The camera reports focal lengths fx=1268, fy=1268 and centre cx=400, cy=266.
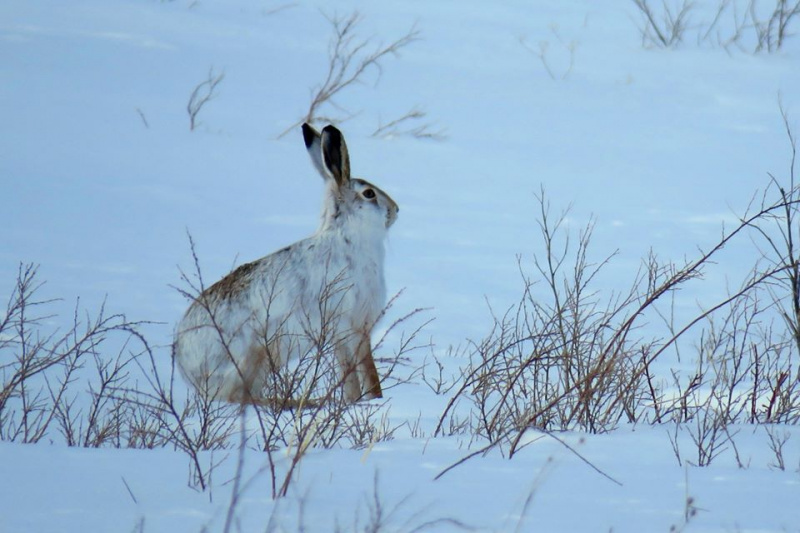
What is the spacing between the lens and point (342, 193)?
19.4 ft

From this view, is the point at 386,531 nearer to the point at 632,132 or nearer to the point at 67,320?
the point at 67,320

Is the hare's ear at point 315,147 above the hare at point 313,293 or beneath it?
above

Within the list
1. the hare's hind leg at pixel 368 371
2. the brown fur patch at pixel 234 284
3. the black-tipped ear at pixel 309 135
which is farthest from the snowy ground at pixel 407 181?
the black-tipped ear at pixel 309 135

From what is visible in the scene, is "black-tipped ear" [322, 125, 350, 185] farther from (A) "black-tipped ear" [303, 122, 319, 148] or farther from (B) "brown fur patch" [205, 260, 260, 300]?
(B) "brown fur patch" [205, 260, 260, 300]

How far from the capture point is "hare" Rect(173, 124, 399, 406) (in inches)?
215

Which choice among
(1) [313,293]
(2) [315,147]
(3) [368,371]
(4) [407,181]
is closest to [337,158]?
(2) [315,147]

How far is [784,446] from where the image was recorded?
4.07 meters

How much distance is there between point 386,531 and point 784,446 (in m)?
1.74

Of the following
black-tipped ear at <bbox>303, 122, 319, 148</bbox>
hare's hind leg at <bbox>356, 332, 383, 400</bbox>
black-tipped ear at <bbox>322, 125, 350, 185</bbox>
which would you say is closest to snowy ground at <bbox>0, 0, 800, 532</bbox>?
hare's hind leg at <bbox>356, 332, 383, 400</bbox>

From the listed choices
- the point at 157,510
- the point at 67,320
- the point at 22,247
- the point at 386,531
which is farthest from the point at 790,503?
the point at 22,247

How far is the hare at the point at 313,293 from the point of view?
215 inches

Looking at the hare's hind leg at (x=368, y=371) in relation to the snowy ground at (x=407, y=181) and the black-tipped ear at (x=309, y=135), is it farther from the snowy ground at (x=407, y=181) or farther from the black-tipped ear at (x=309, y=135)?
the black-tipped ear at (x=309, y=135)

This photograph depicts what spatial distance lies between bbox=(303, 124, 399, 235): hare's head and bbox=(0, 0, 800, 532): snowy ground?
81 centimetres

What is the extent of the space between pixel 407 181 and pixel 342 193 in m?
5.79
